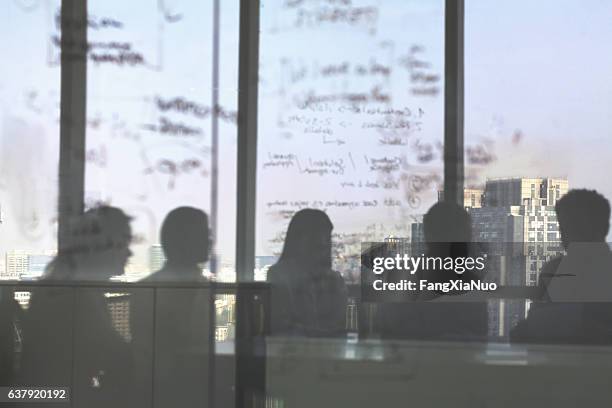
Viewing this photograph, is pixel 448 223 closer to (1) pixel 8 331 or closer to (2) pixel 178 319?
(2) pixel 178 319

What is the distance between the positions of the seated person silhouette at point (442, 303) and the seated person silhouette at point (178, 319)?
0.79m

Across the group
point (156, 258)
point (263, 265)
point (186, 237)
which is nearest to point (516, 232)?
point (263, 265)

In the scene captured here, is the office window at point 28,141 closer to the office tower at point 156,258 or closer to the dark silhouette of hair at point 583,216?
the office tower at point 156,258

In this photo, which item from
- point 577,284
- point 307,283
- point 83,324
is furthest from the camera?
point 83,324

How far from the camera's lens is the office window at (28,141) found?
10.1 feet

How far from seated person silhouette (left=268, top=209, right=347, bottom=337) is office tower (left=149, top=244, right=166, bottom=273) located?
0.49 m

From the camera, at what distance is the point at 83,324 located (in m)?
3.06

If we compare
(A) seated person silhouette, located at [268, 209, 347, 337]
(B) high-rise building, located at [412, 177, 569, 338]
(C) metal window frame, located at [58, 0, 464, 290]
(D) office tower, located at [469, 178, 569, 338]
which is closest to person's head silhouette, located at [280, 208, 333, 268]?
(A) seated person silhouette, located at [268, 209, 347, 337]

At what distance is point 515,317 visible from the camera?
9.33ft

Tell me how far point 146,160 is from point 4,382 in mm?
1165

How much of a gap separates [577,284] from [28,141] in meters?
2.43

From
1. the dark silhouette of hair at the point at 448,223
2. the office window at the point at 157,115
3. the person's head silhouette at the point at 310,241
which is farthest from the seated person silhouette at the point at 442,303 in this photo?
the office window at the point at 157,115

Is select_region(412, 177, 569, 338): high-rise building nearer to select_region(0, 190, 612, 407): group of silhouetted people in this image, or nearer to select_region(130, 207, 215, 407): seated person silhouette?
select_region(0, 190, 612, 407): group of silhouetted people

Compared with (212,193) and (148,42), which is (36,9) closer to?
(148,42)
